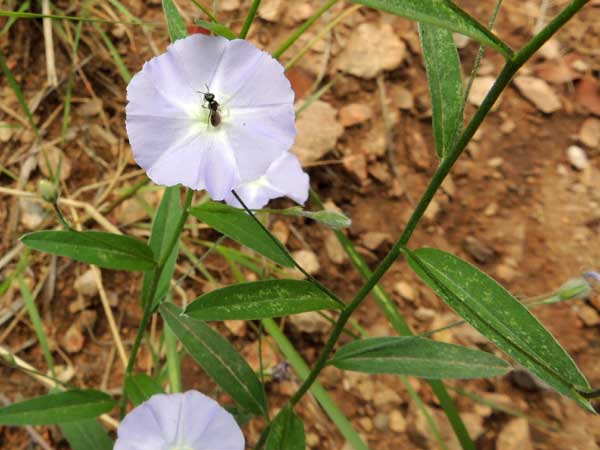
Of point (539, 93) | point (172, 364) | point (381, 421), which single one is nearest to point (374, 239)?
point (381, 421)

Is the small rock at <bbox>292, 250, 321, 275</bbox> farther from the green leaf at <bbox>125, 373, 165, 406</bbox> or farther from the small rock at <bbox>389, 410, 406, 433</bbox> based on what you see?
the green leaf at <bbox>125, 373, 165, 406</bbox>

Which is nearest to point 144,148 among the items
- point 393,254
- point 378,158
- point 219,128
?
point 219,128

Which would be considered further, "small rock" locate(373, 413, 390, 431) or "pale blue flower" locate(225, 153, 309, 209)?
"small rock" locate(373, 413, 390, 431)

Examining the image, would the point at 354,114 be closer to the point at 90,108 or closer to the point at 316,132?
the point at 316,132

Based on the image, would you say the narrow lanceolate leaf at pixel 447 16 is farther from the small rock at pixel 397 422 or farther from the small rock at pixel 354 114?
the small rock at pixel 354 114

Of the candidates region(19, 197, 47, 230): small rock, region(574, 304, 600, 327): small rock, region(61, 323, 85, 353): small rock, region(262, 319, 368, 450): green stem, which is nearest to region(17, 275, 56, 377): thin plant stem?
region(61, 323, 85, 353): small rock

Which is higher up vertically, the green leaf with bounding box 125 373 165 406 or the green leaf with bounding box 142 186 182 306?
the green leaf with bounding box 142 186 182 306

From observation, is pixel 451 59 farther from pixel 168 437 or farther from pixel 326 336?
pixel 326 336
